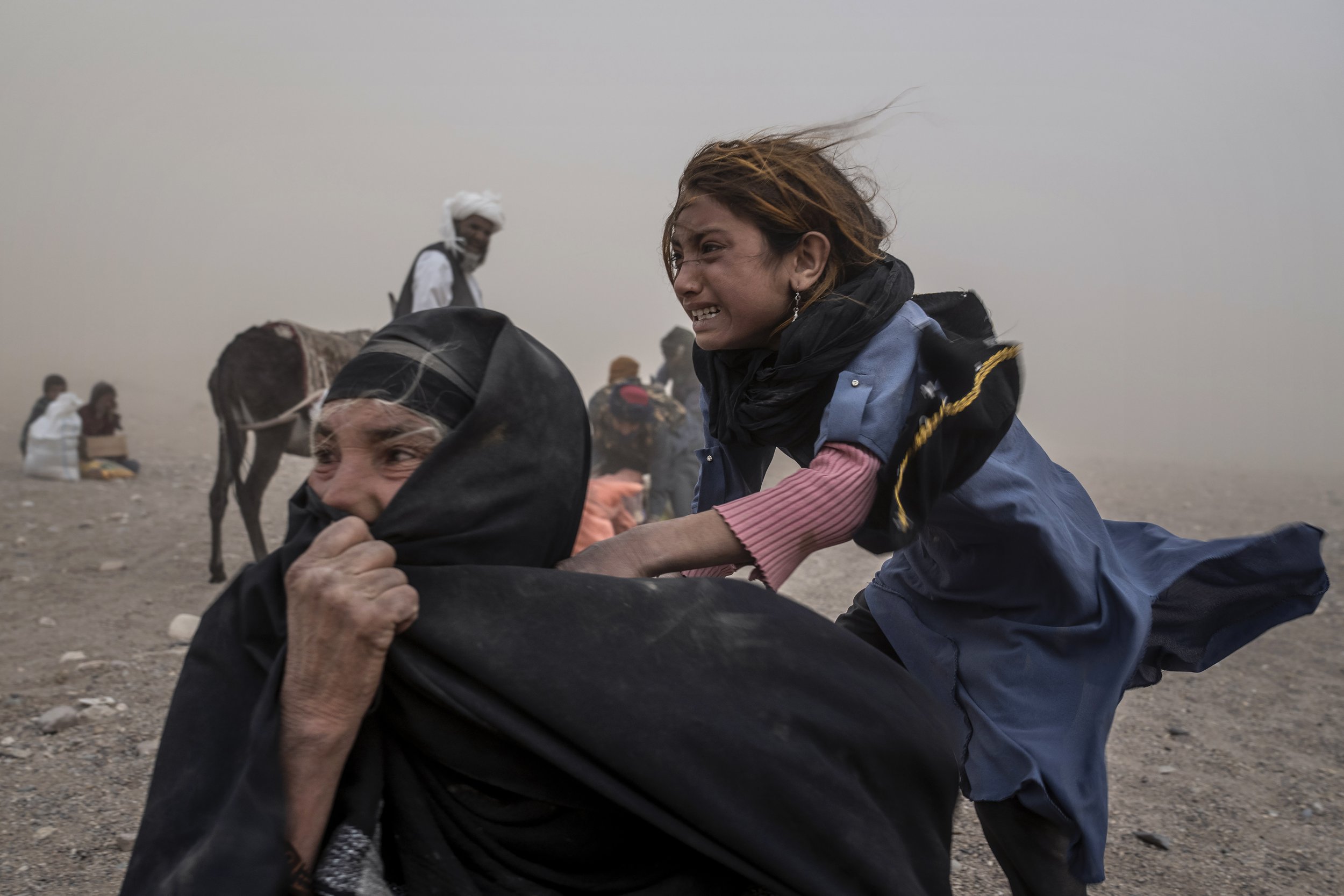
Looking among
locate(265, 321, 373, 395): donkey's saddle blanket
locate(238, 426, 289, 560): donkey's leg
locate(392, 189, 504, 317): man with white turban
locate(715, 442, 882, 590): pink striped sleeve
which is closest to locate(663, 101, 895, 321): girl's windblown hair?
locate(715, 442, 882, 590): pink striped sleeve

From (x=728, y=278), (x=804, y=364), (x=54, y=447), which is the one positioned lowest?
(x=54, y=447)

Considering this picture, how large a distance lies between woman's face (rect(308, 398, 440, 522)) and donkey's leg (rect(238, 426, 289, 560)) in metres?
6.12

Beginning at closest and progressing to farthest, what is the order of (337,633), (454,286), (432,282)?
(337,633)
(432,282)
(454,286)

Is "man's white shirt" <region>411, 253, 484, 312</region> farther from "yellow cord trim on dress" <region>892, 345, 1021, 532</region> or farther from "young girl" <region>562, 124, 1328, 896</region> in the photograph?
"yellow cord trim on dress" <region>892, 345, 1021, 532</region>

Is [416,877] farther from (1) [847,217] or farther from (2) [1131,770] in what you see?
(2) [1131,770]

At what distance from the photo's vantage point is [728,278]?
5.92ft

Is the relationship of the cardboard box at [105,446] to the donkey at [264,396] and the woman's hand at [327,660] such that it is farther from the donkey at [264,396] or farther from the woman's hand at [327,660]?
the woman's hand at [327,660]

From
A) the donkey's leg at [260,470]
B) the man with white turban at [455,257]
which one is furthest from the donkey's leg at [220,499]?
the man with white turban at [455,257]

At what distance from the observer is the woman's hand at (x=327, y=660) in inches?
46.1

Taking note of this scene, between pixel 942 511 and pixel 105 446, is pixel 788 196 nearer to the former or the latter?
pixel 942 511

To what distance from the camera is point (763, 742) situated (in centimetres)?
123

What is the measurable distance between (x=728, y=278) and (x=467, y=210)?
5.51 m

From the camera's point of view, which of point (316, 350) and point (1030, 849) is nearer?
point (1030, 849)

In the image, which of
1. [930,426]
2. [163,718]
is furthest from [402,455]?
[163,718]
